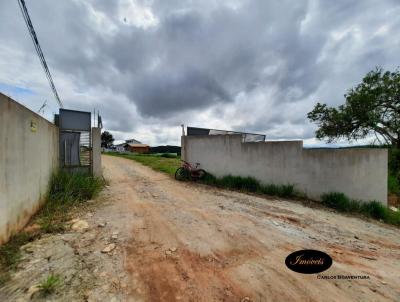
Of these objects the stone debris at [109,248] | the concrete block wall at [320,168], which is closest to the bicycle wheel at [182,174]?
the concrete block wall at [320,168]

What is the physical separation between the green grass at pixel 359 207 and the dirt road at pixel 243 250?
0.62 m

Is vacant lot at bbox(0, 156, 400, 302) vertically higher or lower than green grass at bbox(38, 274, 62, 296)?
lower

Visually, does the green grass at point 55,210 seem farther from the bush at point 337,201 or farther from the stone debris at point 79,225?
the bush at point 337,201

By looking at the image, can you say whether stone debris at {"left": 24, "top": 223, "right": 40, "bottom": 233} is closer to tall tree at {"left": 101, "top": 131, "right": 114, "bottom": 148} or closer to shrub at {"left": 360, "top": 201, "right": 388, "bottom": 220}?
shrub at {"left": 360, "top": 201, "right": 388, "bottom": 220}

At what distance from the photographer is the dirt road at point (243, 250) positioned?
6.94 feet

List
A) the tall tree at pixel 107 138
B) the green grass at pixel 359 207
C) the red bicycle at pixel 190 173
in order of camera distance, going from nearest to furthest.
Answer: the green grass at pixel 359 207, the red bicycle at pixel 190 173, the tall tree at pixel 107 138

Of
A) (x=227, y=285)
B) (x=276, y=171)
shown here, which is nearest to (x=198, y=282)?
(x=227, y=285)

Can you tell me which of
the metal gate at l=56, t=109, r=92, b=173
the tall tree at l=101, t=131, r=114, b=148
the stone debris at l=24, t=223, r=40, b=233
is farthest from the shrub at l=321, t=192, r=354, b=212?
the tall tree at l=101, t=131, r=114, b=148

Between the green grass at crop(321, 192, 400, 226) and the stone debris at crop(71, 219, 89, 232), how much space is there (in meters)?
6.21

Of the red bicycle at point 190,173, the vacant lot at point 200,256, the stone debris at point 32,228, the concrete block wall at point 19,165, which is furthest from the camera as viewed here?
the red bicycle at point 190,173

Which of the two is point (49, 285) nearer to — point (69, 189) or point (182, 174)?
point (69, 189)

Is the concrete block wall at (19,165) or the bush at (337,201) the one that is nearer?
the concrete block wall at (19,165)

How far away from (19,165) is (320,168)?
7089mm

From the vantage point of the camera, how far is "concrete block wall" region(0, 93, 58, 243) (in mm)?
2725
